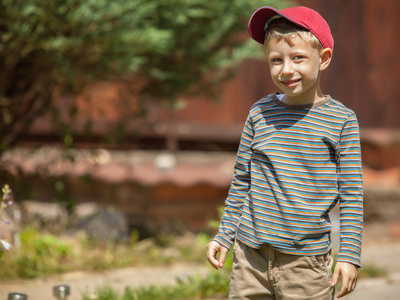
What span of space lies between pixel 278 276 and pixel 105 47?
2.75 m

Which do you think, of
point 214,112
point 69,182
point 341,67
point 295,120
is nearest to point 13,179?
point 69,182

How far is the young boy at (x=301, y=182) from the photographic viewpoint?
236 centimetres

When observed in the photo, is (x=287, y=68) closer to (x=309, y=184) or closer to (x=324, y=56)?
(x=324, y=56)

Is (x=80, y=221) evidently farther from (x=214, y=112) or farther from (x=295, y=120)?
(x=295, y=120)

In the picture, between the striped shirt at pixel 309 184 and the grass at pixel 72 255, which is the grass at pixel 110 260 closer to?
the grass at pixel 72 255

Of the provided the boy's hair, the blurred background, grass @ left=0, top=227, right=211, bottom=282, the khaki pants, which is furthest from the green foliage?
the khaki pants

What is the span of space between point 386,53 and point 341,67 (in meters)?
0.56

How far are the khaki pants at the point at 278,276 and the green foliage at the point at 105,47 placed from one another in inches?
98.1

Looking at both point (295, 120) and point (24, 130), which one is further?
point (24, 130)

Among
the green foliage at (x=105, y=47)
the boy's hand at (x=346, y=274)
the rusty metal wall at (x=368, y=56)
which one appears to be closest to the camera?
the boy's hand at (x=346, y=274)

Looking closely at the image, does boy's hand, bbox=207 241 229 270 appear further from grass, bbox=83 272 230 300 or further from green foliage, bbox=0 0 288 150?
green foliage, bbox=0 0 288 150

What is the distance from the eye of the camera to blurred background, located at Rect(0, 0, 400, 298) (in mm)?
4555

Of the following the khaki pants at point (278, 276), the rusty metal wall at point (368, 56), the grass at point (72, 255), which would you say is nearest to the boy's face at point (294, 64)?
the khaki pants at point (278, 276)

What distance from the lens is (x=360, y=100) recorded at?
23.7ft
